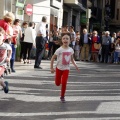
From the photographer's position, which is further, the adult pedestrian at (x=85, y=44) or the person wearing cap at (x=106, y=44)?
the adult pedestrian at (x=85, y=44)

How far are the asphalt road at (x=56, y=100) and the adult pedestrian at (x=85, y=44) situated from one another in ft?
38.3

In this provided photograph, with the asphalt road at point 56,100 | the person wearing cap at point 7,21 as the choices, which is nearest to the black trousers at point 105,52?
the asphalt road at point 56,100

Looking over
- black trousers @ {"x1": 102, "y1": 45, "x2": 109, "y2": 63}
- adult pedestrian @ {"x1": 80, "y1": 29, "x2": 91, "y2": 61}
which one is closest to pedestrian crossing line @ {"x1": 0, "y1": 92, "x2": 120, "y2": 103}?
black trousers @ {"x1": 102, "y1": 45, "x2": 109, "y2": 63}

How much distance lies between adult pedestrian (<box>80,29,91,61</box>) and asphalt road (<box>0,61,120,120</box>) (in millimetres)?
11671

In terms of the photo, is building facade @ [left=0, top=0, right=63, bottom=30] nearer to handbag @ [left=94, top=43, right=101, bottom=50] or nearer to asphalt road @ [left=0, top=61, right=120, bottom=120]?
handbag @ [left=94, top=43, right=101, bottom=50]

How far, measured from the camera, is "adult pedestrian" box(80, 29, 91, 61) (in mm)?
27173

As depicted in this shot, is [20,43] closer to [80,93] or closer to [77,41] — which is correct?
[77,41]

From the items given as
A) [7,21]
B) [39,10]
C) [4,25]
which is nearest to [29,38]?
[4,25]

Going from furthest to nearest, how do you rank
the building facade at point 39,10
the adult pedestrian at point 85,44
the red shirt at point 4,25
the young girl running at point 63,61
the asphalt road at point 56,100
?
the adult pedestrian at point 85,44, the building facade at point 39,10, the red shirt at point 4,25, the young girl running at point 63,61, the asphalt road at point 56,100

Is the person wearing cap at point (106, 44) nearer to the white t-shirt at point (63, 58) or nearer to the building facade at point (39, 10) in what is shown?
the building facade at point (39, 10)

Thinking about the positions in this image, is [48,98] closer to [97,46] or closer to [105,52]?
[105,52]

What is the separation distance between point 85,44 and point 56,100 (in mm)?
16691

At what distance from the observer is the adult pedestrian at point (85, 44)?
89.2 feet

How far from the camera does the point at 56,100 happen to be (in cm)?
1084
